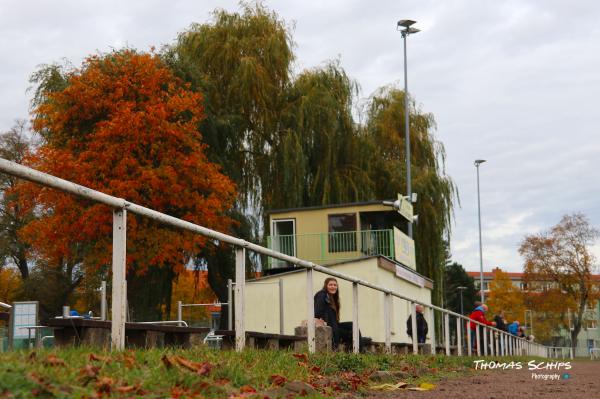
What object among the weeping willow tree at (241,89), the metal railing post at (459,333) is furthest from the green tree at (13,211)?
the metal railing post at (459,333)

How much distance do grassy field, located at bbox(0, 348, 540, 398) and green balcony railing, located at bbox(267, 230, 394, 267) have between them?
26.4 m

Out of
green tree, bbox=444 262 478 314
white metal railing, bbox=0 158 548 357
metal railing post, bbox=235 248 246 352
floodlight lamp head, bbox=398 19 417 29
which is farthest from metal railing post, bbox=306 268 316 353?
green tree, bbox=444 262 478 314

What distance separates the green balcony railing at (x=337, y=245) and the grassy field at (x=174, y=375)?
1039 inches

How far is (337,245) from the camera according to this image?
115 feet

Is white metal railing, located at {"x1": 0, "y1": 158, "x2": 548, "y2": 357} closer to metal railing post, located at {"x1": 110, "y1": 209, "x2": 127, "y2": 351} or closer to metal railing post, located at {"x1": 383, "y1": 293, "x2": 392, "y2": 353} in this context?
metal railing post, located at {"x1": 110, "y1": 209, "x2": 127, "y2": 351}

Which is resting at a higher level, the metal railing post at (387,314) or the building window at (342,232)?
the building window at (342,232)

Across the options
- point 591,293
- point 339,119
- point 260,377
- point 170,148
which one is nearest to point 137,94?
point 170,148

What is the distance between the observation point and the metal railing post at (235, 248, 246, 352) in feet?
25.4

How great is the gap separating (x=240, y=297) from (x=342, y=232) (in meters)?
26.5

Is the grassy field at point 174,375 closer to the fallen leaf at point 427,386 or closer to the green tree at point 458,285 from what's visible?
the fallen leaf at point 427,386

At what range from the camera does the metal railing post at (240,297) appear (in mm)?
7738

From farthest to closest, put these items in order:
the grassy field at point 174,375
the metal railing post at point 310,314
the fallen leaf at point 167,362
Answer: the metal railing post at point 310,314
the fallen leaf at point 167,362
the grassy field at point 174,375

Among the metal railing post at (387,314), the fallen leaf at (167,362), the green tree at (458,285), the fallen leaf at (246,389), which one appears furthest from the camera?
the green tree at (458,285)

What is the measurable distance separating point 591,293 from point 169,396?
7673 centimetres
